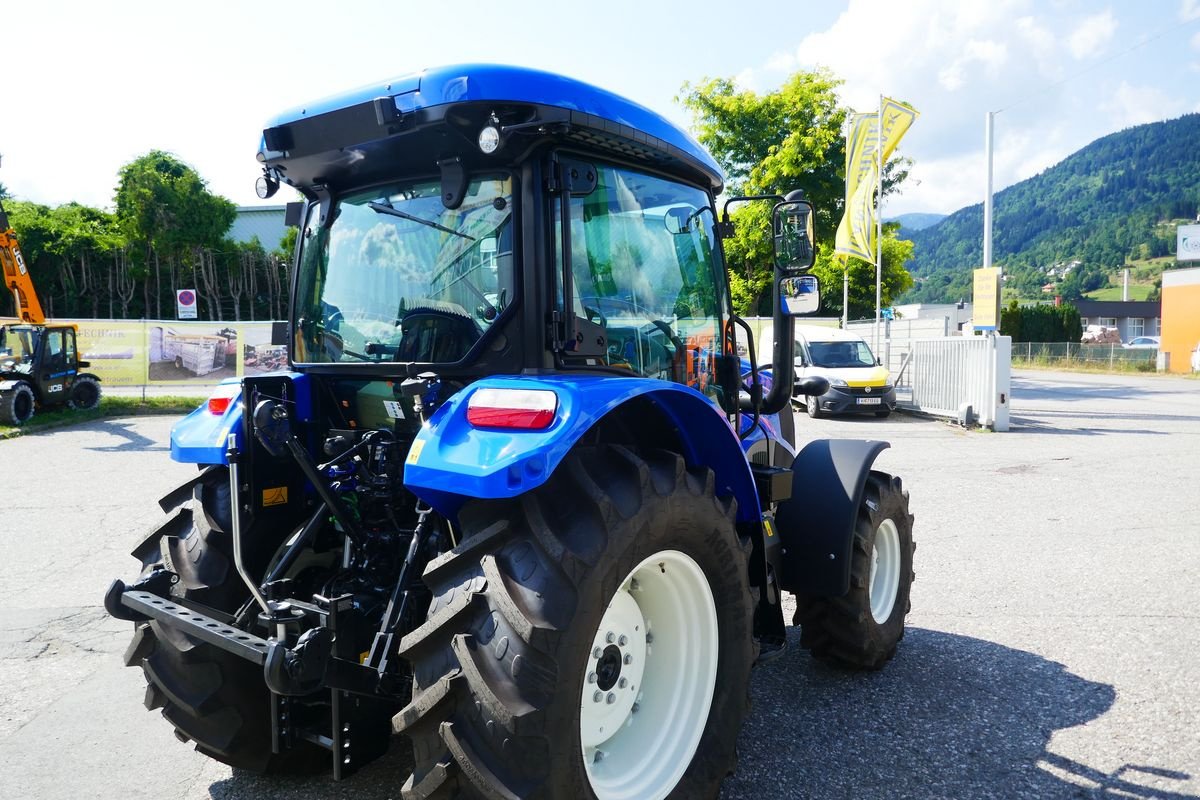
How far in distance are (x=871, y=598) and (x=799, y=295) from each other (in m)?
1.73

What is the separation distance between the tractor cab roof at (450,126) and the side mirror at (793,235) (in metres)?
0.45

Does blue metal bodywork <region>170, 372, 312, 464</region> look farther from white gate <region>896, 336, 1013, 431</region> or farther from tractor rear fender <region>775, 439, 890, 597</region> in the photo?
white gate <region>896, 336, 1013, 431</region>

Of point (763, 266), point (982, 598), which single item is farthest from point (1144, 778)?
point (763, 266)

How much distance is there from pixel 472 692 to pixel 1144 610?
4797mm

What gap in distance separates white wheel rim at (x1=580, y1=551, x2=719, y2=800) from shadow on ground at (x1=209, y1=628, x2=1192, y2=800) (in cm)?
44

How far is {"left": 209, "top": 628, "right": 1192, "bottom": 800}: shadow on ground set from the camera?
9.91 ft

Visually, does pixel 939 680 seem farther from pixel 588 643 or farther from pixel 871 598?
pixel 588 643

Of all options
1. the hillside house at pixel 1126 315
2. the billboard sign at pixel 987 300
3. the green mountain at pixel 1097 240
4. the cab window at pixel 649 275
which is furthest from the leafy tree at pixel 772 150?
the green mountain at pixel 1097 240

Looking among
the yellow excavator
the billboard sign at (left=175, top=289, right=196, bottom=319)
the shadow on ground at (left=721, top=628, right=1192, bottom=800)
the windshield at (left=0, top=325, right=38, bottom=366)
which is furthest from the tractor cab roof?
the billboard sign at (left=175, top=289, right=196, bottom=319)

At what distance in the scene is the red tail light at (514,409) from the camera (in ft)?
7.53

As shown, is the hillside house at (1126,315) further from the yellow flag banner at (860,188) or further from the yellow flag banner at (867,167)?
the yellow flag banner at (867,167)

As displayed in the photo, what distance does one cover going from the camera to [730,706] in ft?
9.27

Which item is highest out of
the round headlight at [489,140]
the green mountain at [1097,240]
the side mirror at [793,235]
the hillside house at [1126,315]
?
the green mountain at [1097,240]

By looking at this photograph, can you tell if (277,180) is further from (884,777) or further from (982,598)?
(982,598)
